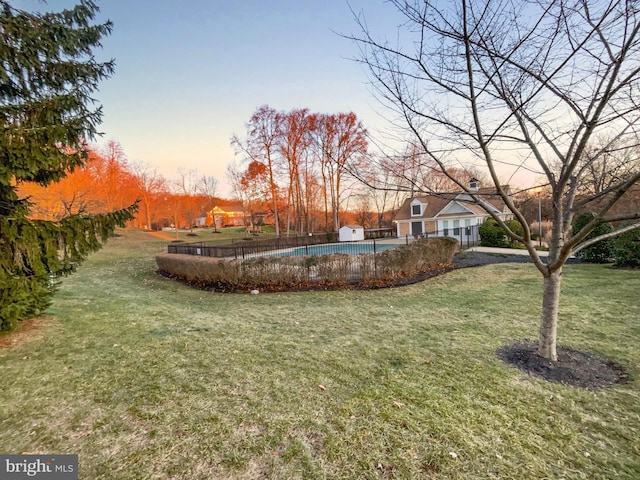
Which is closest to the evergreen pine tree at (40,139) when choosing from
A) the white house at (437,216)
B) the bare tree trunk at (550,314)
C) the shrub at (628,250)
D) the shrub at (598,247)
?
the bare tree trunk at (550,314)

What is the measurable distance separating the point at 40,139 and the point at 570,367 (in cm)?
655

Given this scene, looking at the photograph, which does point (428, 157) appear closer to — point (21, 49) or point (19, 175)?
point (19, 175)

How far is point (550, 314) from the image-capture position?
10.0 feet

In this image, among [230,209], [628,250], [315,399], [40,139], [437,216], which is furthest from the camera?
[230,209]

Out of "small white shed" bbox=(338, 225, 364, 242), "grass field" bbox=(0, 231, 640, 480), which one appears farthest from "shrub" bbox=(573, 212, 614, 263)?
"small white shed" bbox=(338, 225, 364, 242)

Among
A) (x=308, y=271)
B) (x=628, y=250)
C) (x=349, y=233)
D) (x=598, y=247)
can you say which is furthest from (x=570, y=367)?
(x=349, y=233)

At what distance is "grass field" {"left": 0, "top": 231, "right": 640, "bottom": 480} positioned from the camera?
180cm

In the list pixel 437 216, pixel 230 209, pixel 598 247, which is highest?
pixel 230 209

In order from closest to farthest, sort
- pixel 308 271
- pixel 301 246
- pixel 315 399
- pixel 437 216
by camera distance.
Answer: pixel 315 399 → pixel 308 271 → pixel 301 246 → pixel 437 216

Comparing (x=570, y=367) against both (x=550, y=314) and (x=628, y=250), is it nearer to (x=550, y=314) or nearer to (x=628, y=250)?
(x=550, y=314)

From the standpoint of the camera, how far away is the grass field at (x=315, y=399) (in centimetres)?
180

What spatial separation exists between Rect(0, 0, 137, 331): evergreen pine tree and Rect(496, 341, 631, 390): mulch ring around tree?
5.58 m

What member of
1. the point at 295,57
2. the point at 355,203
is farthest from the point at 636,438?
the point at 355,203

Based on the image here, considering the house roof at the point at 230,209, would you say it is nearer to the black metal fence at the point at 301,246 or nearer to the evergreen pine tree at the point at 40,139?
the black metal fence at the point at 301,246
